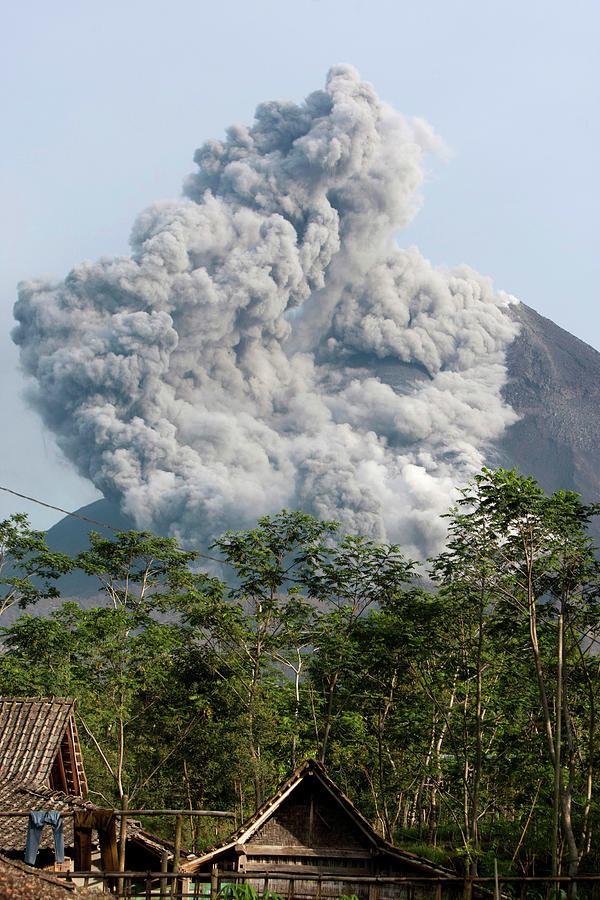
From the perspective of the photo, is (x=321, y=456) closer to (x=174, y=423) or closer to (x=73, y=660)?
(x=174, y=423)

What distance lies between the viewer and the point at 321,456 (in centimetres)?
8550

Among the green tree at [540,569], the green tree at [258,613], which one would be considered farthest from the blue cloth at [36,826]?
the green tree at [258,613]

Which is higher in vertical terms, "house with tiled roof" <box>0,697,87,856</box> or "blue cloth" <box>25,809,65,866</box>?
"house with tiled roof" <box>0,697,87,856</box>

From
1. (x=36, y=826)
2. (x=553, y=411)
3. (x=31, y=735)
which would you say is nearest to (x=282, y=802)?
(x=36, y=826)

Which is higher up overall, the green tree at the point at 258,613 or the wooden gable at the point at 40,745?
the green tree at the point at 258,613

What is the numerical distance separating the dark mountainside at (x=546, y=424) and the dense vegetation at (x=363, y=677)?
3513 inches

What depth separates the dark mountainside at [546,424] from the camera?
395 ft

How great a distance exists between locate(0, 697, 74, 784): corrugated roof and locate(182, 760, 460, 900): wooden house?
2882 millimetres

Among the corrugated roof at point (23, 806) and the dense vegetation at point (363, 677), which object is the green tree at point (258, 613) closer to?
the dense vegetation at point (363, 677)

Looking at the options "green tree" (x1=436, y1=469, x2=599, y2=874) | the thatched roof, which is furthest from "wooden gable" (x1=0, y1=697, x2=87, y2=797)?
"green tree" (x1=436, y1=469, x2=599, y2=874)

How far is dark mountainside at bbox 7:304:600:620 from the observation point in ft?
395

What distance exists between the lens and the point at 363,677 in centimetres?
2222

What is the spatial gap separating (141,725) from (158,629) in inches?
108

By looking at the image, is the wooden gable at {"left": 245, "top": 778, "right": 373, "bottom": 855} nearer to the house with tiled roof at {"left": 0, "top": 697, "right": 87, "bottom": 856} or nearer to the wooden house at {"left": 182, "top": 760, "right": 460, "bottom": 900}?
the wooden house at {"left": 182, "top": 760, "right": 460, "bottom": 900}
